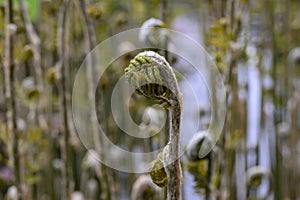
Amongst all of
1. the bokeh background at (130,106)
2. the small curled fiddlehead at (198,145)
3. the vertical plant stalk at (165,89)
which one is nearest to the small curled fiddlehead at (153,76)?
the vertical plant stalk at (165,89)

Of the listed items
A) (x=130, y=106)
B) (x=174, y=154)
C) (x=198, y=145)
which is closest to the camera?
(x=174, y=154)

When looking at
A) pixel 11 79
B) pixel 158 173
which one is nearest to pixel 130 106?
pixel 11 79

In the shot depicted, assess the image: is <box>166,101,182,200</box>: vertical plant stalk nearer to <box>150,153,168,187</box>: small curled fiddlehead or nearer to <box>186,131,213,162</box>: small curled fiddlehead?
<box>150,153,168,187</box>: small curled fiddlehead

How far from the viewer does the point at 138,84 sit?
33cm

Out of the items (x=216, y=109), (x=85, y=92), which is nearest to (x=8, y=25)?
(x=216, y=109)

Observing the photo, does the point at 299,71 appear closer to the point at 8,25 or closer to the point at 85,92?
the point at 85,92

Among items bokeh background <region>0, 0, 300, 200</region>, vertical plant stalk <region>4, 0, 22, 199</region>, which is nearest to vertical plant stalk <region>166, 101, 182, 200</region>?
bokeh background <region>0, 0, 300, 200</region>

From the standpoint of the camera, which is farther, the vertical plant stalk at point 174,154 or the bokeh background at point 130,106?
the bokeh background at point 130,106

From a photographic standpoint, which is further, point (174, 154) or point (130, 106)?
point (130, 106)

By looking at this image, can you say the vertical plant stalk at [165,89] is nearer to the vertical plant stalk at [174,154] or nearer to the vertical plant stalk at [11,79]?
the vertical plant stalk at [174,154]

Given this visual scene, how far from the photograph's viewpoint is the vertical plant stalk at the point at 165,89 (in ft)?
1.06

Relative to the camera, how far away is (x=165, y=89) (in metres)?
0.33

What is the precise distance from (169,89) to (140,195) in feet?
1.00

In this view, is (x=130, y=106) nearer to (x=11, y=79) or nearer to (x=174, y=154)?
(x=11, y=79)
